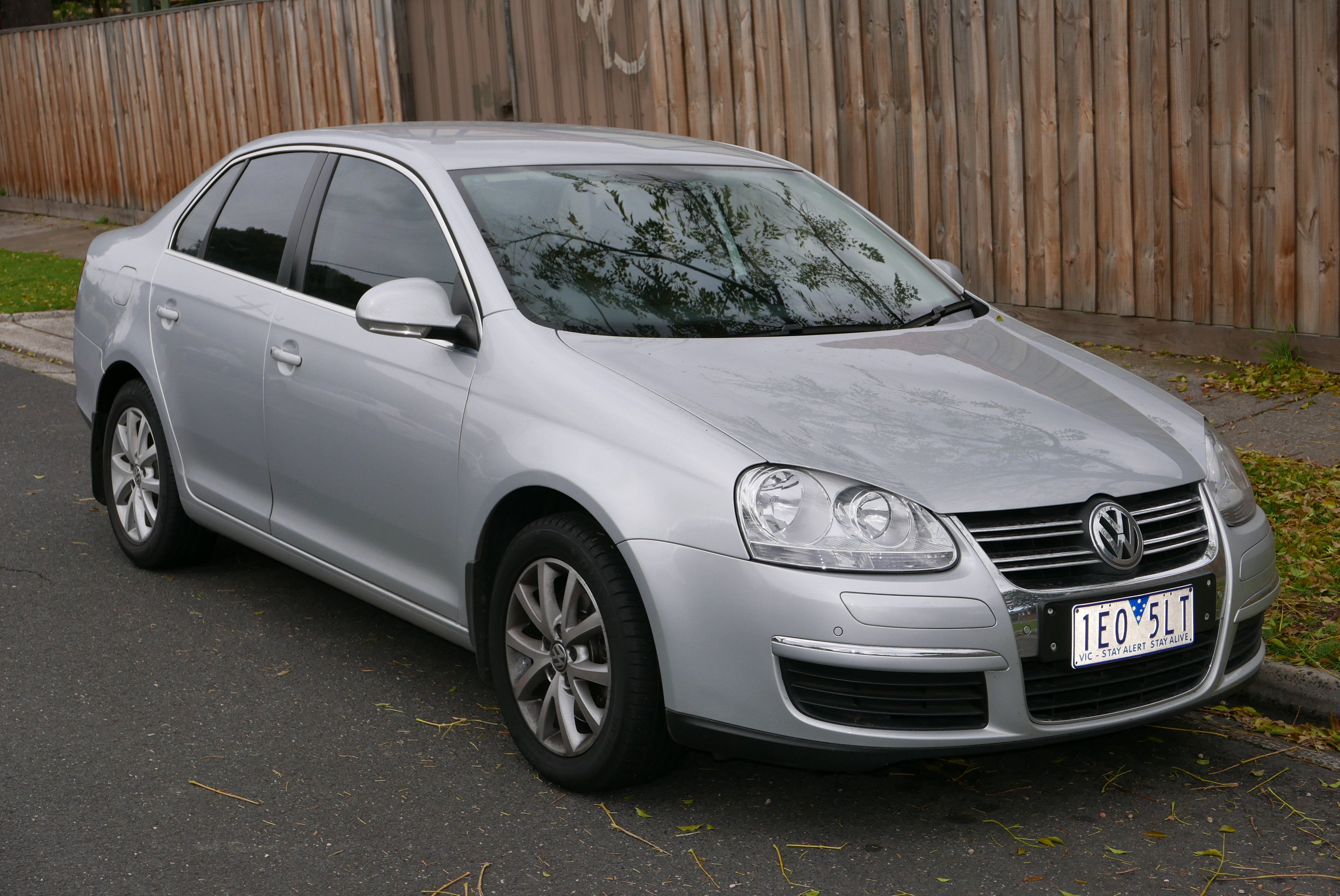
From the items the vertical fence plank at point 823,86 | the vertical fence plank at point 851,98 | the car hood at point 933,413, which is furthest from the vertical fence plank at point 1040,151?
the car hood at point 933,413

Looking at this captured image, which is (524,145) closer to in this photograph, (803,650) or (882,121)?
(803,650)

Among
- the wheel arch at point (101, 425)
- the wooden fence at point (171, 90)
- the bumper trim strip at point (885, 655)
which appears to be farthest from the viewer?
the wooden fence at point (171, 90)

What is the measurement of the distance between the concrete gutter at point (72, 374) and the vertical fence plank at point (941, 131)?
475 centimetres

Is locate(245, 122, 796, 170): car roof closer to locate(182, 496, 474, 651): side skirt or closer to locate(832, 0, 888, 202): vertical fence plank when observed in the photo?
locate(182, 496, 474, 651): side skirt

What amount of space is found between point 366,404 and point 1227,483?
2.39 meters

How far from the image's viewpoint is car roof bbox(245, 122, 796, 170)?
4.48m

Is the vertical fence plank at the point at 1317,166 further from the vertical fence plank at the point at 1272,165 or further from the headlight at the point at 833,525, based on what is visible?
the headlight at the point at 833,525

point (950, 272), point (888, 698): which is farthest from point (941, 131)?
point (888, 698)

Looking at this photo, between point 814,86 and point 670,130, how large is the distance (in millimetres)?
1362

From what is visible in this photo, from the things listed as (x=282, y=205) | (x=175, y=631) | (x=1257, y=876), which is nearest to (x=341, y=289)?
(x=282, y=205)

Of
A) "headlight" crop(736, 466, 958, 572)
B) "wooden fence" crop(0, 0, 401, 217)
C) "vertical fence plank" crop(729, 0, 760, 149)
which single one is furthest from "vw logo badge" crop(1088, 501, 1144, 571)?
"wooden fence" crop(0, 0, 401, 217)

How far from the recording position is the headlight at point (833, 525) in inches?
127

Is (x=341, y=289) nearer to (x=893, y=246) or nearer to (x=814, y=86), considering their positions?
(x=893, y=246)

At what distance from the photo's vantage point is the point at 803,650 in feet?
10.5
